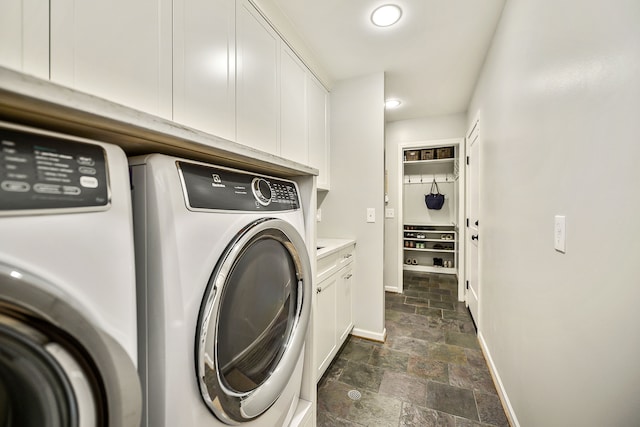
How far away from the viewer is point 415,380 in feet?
5.73

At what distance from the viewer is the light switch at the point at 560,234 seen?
35.0 inches

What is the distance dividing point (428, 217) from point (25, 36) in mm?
4822

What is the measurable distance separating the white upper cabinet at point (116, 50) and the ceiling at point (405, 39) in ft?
3.23

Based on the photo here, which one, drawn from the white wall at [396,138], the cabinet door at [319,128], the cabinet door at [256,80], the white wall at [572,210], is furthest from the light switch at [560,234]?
the white wall at [396,138]

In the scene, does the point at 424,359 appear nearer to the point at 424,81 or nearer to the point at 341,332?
the point at 341,332

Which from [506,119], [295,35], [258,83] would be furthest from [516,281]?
[295,35]

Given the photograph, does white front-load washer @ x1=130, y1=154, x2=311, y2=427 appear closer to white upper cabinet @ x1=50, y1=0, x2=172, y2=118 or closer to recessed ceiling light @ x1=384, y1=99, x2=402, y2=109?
white upper cabinet @ x1=50, y1=0, x2=172, y2=118

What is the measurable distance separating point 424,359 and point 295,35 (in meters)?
2.69

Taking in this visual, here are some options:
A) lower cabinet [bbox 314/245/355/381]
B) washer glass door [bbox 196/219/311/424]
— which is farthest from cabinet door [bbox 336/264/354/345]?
washer glass door [bbox 196/219/311/424]

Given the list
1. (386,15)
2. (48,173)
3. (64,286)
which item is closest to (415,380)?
(64,286)

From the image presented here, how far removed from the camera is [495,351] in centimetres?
175

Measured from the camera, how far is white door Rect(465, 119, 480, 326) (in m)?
2.60

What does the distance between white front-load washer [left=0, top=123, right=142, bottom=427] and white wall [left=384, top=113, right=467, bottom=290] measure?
3.43 meters

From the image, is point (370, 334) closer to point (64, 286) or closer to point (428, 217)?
point (64, 286)
